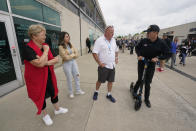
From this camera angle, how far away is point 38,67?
144 cm

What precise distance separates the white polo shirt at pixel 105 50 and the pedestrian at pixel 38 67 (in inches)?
37.5

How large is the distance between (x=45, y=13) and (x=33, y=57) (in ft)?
13.6

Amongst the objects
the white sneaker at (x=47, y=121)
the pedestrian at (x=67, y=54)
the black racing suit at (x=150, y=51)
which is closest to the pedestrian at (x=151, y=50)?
the black racing suit at (x=150, y=51)

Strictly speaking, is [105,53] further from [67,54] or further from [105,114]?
[105,114]

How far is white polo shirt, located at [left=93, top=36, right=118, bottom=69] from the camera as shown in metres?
2.03

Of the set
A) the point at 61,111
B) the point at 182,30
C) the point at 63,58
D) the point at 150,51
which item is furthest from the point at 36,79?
the point at 182,30

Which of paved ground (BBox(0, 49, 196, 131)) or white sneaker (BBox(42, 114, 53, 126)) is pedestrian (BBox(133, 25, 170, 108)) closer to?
paved ground (BBox(0, 49, 196, 131))

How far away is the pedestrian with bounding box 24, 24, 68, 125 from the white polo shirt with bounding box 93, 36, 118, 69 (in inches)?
37.5

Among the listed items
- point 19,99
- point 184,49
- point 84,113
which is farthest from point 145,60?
point 184,49

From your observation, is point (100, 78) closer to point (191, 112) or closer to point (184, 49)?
point (191, 112)

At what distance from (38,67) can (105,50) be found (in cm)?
133

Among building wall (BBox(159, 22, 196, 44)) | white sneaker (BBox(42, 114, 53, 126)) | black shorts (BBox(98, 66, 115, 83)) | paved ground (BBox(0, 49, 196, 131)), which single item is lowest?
paved ground (BBox(0, 49, 196, 131))

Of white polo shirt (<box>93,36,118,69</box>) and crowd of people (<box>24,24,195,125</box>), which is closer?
crowd of people (<box>24,24,195,125</box>)

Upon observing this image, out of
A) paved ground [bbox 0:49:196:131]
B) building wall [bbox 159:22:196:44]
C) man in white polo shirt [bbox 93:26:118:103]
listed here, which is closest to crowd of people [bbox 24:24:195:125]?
man in white polo shirt [bbox 93:26:118:103]
